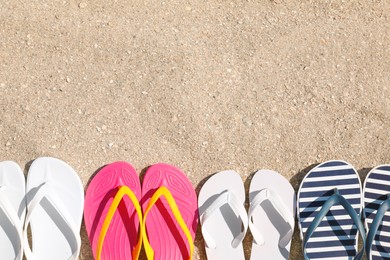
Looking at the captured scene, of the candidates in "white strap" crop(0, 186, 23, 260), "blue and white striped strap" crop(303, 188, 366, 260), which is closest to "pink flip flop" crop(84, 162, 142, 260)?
"white strap" crop(0, 186, 23, 260)

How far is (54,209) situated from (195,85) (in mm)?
666

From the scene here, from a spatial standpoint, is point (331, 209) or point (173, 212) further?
point (331, 209)

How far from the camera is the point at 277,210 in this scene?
1940 mm

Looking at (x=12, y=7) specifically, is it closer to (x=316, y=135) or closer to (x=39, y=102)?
(x=39, y=102)

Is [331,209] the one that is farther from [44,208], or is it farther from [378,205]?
[44,208]

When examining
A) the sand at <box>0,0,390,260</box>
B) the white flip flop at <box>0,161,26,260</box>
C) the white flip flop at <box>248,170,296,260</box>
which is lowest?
the white flip flop at <box>0,161,26,260</box>

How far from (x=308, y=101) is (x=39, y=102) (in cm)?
98

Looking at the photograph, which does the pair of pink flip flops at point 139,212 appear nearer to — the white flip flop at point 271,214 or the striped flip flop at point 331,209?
the white flip flop at point 271,214

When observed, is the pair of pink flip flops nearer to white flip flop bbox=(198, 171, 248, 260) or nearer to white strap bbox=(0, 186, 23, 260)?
white flip flop bbox=(198, 171, 248, 260)

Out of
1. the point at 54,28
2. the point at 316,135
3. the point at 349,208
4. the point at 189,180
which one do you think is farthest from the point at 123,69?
the point at 349,208

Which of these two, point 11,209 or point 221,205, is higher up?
point 221,205

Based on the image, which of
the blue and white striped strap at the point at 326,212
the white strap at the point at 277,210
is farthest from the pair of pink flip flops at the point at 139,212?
the blue and white striped strap at the point at 326,212

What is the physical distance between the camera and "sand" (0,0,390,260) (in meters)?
1.99

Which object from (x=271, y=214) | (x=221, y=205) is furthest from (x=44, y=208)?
(x=271, y=214)
